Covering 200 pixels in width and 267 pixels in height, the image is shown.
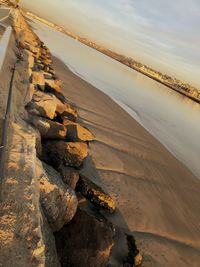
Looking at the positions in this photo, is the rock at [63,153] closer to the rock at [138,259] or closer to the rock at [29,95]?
the rock at [29,95]

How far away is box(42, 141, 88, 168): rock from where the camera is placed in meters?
5.00

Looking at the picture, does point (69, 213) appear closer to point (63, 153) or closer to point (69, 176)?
point (69, 176)

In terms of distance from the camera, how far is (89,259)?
3236 millimetres

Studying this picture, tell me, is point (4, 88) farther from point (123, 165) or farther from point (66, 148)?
point (123, 165)

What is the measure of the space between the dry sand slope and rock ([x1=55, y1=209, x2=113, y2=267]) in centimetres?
85

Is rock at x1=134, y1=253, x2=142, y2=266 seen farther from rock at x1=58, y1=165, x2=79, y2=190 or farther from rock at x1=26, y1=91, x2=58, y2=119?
rock at x1=26, y1=91, x2=58, y2=119

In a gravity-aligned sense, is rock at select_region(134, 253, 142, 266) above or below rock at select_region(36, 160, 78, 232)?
below

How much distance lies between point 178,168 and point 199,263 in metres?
5.17

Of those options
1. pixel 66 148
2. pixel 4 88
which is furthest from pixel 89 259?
pixel 4 88

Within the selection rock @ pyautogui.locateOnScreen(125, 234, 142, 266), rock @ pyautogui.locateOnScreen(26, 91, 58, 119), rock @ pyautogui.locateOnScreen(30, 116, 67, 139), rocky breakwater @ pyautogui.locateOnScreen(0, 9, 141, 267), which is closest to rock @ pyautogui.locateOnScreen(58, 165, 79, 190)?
rocky breakwater @ pyautogui.locateOnScreen(0, 9, 141, 267)

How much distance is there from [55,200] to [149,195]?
12.5ft

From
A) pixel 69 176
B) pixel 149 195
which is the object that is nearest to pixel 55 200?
pixel 69 176

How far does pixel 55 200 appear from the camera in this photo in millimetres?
3346

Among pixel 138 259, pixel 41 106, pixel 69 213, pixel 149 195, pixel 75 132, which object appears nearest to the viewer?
pixel 69 213
